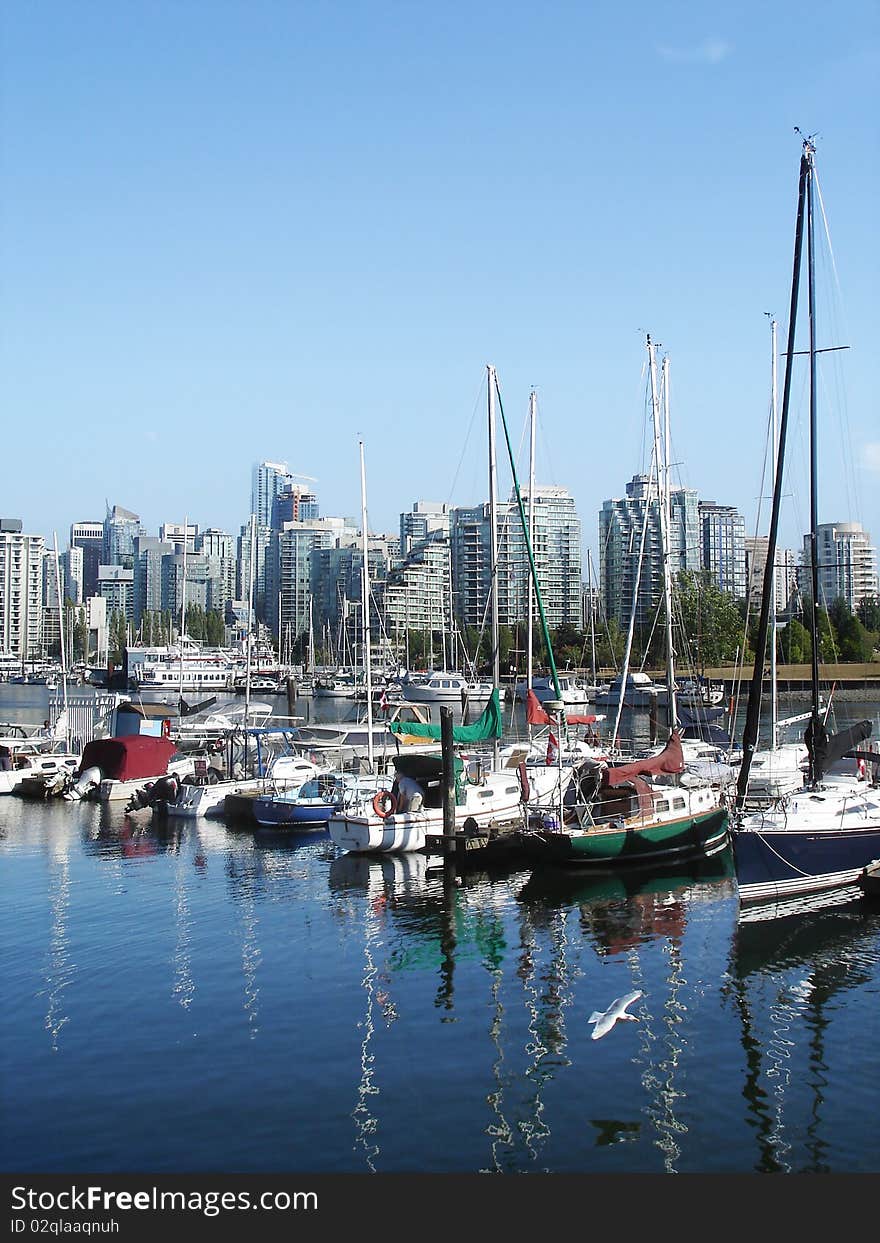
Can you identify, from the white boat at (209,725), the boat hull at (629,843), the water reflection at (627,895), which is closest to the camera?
the water reflection at (627,895)

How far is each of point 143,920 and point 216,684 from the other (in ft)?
352

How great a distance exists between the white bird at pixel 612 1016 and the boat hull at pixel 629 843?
9.45 m

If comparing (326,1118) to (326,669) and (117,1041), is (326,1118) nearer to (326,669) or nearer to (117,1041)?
(117,1041)

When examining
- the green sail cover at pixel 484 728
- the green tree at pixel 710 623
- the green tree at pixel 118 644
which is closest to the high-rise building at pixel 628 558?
the green tree at pixel 710 623

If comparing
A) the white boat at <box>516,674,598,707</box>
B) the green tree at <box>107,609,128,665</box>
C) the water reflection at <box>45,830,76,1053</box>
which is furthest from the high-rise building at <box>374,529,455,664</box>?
the water reflection at <box>45,830,76,1053</box>

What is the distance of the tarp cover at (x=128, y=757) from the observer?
46.7 m

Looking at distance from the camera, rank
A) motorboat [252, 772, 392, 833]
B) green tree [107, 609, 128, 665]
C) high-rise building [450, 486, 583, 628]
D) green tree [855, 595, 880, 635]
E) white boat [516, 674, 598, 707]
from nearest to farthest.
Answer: motorboat [252, 772, 392, 833], white boat [516, 674, 598, 707], green tree [855, 595, 880, 635], green tree [107, 609, 128, 665], high-rise building [450, 486, 583, 628]

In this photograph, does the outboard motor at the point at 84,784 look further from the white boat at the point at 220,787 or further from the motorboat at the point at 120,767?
the white boat at the point at 220,787

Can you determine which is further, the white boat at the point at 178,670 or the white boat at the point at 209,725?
the white boat at the point at 178,670

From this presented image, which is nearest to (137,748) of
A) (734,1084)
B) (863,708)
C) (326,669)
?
(734,1084)

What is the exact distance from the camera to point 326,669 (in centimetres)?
14512

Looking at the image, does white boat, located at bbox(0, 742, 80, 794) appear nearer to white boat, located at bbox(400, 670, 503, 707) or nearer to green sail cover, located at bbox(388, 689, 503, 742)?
green sail cover, located at bbox(388, 689, 503, 742)

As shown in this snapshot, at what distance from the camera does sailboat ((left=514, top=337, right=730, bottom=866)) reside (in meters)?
28.8

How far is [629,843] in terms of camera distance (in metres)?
29.4
